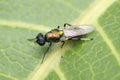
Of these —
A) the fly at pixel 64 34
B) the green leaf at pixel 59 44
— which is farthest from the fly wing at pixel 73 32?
the green leaf at pixel 59 44

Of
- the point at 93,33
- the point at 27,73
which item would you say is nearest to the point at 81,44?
the point at 93,33

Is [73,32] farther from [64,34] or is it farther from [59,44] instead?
[59,44]

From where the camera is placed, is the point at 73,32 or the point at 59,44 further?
the point at 73,32

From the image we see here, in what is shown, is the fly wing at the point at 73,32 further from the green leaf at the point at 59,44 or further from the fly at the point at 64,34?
the green leaf at the point at 59,44

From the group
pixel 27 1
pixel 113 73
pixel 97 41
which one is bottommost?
pixel 113 73

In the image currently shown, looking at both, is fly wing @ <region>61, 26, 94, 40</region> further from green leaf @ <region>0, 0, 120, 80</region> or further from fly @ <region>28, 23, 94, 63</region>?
green leaf @ <region>0, 0, 120, 80</region>

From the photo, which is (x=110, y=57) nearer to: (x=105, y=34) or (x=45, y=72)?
(x=105, y=34)

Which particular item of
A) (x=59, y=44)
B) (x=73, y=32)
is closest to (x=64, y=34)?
(x=73, y=32)

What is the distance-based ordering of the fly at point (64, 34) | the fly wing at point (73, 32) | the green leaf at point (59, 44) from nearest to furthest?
the green leaf at point (59, 44) < the fly at point (64, 34) < the fly wing at point (73, 32)
